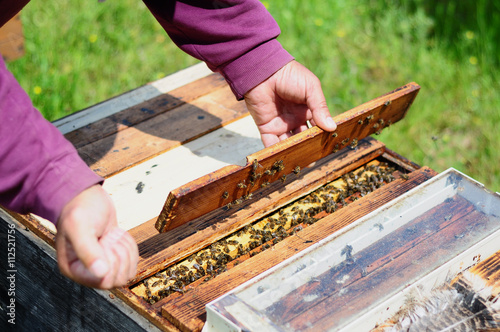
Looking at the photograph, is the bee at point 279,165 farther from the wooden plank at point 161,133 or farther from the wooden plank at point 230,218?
the wooden plank at point 161,133

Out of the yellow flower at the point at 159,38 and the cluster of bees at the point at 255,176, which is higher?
the yellow flower at the point at 159,38

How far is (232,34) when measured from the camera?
7.13 feet

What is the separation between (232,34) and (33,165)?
1060 millimetres

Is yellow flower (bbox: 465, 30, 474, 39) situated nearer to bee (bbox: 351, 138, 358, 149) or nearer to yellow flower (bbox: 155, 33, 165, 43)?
yellow flower (bbox: 155, 33, 165, 43)

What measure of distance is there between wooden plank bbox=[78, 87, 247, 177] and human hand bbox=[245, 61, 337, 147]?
1.21ft

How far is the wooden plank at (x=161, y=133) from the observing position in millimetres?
2396

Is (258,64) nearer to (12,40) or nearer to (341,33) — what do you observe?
(12,40)

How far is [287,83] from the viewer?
87.7 inches

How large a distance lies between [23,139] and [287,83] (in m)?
1.14

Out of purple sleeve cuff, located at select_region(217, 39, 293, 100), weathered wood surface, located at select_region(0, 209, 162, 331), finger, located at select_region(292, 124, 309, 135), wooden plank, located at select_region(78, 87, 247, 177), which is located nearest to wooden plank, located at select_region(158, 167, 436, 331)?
weathered wood surface, located at select_region(0, 209, 162, 331)

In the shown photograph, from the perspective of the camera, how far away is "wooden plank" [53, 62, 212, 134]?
2.66 meters

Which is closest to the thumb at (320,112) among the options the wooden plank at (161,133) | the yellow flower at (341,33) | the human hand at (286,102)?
the human hand at (286,102)

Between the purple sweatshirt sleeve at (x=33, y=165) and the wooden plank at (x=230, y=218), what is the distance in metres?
0.52

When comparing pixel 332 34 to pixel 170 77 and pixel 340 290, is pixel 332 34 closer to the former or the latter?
pixel 170 77
